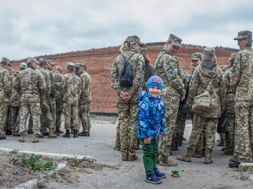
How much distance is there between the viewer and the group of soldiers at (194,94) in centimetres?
606

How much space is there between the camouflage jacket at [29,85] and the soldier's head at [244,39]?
16.9ft

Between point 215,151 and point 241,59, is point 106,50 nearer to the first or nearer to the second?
point 215,151

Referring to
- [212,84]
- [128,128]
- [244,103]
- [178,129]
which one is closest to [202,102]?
[212,84]

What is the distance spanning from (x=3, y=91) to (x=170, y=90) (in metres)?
5.49

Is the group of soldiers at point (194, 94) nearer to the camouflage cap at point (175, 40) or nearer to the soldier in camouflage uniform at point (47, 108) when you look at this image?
the camouflage cap at point (175, 40)

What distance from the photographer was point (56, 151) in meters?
7.38

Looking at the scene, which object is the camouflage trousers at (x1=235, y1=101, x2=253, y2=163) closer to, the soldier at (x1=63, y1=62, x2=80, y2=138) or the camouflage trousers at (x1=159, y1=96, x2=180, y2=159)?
the camouflage trousers at (x1=159, y1=96, x2=180, y2=159)

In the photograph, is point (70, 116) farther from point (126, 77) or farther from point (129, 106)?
point (126, 77)

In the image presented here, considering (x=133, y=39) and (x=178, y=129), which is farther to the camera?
(x=178, y=129)

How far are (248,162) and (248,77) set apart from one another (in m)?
1.55

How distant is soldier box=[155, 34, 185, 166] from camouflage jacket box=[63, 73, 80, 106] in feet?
14.2

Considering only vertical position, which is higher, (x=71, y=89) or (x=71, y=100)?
(x=71, y=89)

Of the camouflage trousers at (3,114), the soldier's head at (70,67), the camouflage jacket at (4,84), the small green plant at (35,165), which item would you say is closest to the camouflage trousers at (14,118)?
the camouflage trousers at (3,114)

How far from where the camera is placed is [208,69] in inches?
263
